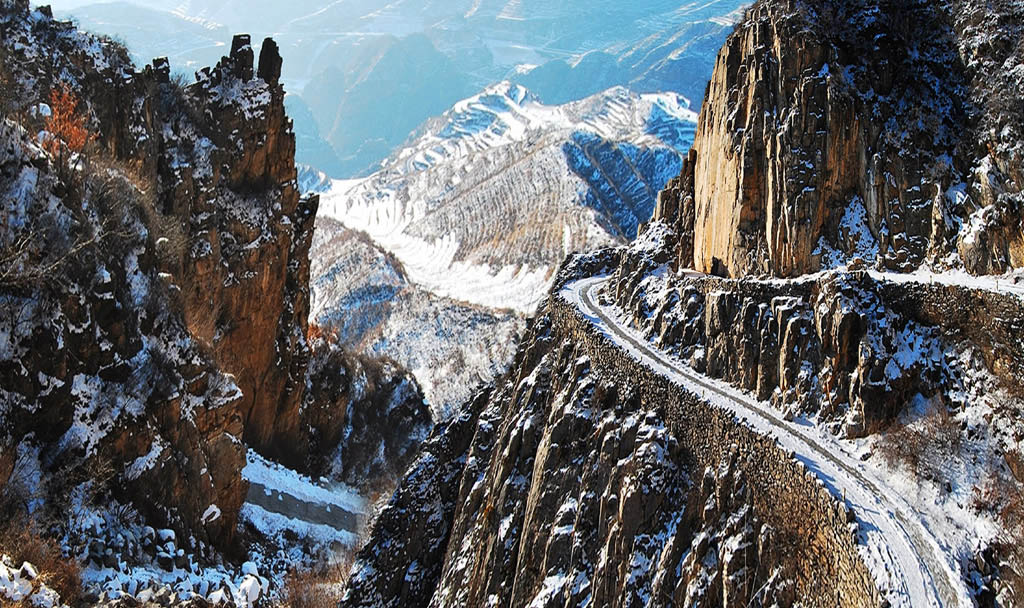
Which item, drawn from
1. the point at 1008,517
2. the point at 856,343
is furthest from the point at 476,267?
the point at 1008,517

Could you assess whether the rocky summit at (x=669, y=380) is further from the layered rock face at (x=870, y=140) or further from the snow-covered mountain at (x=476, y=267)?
the snow-covered mountain at (x=476, y=267)

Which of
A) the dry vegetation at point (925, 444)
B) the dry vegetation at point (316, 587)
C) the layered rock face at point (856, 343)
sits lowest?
the dry vegetation at point (316, 587)

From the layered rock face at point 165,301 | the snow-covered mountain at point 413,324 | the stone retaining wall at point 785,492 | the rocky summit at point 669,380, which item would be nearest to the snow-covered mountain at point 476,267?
the snow-covered mountain at point 413,324

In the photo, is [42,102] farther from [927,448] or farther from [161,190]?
[927,448]

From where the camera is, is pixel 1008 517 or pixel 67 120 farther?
pixel 67 120

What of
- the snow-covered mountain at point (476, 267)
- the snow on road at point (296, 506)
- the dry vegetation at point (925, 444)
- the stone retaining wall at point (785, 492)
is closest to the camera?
the stone retaining wall at point (785, 492)

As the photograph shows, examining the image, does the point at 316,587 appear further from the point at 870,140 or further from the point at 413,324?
the point at 413,324
